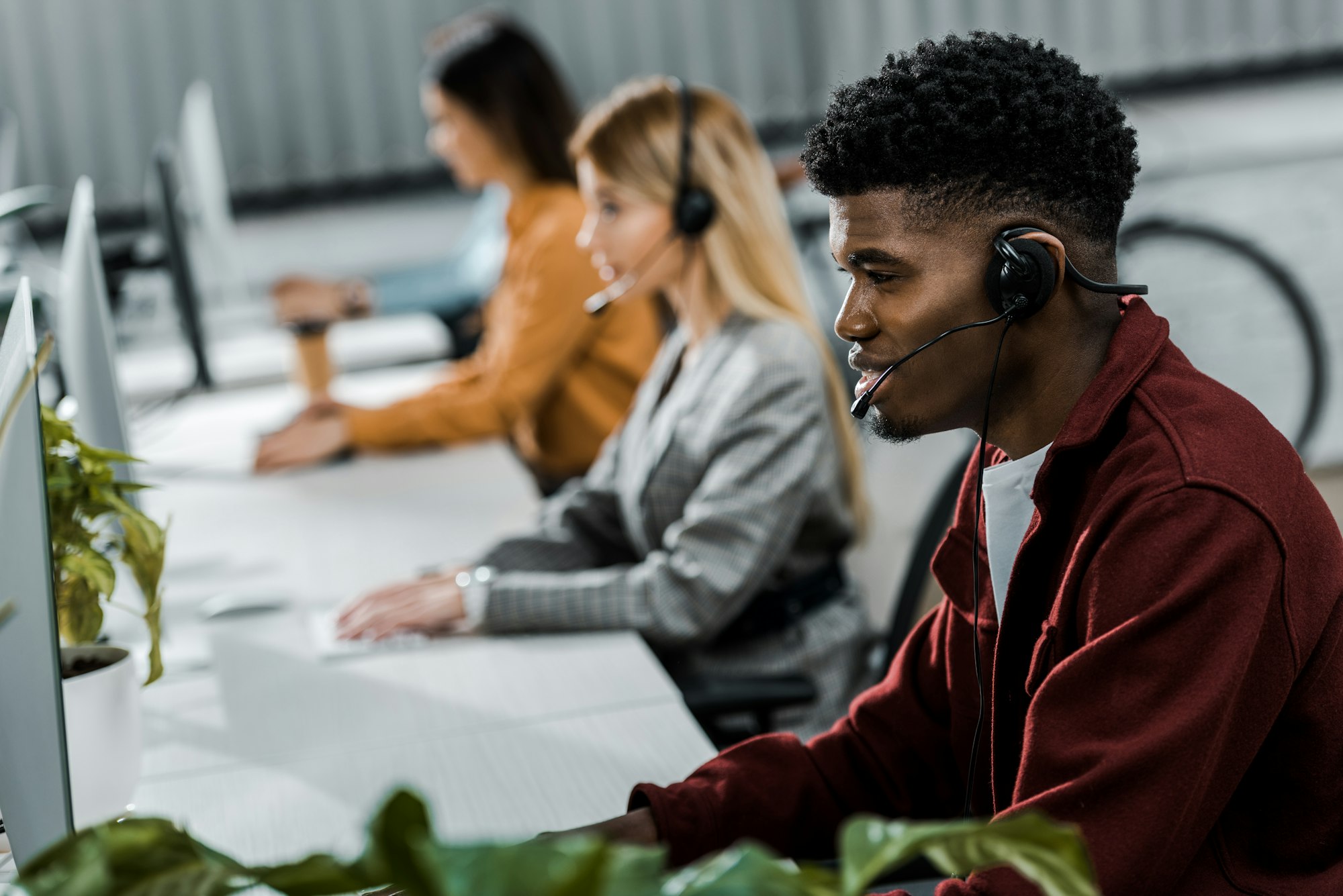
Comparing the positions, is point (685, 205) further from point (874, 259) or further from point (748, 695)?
point (874, 259)

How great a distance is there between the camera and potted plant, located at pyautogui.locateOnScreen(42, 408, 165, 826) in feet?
2.89

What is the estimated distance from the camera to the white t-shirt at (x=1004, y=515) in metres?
0.84

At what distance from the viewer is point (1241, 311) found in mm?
3021

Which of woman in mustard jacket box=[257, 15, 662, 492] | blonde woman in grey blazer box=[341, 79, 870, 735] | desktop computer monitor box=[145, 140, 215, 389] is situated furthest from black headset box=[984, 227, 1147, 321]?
desktop computer monitor box=[145, 140, 215, 389]

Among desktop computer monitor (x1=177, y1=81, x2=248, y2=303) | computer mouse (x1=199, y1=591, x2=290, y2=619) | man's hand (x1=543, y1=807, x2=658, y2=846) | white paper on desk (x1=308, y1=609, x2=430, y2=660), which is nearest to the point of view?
man's hand (x1=543, y1=807, x2=658, y2=846)

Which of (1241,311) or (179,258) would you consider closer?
(179,258)

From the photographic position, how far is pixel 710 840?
2.81ft

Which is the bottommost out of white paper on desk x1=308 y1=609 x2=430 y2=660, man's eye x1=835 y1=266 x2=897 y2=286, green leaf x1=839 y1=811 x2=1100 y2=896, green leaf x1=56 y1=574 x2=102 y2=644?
white paper on desk x1=308 y1=609 x2=430 y2=660

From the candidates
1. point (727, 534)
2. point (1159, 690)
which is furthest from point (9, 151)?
point (1159, 690)

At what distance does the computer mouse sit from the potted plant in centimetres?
51

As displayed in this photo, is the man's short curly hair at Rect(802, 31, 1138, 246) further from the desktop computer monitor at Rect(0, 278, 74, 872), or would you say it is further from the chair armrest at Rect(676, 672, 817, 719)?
the chair armrest at Rect(676, 672, 817, 719)

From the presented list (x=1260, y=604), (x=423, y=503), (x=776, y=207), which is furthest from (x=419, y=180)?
(x=1260, y=604)

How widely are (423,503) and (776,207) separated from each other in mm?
655

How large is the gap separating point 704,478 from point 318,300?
1.66m
